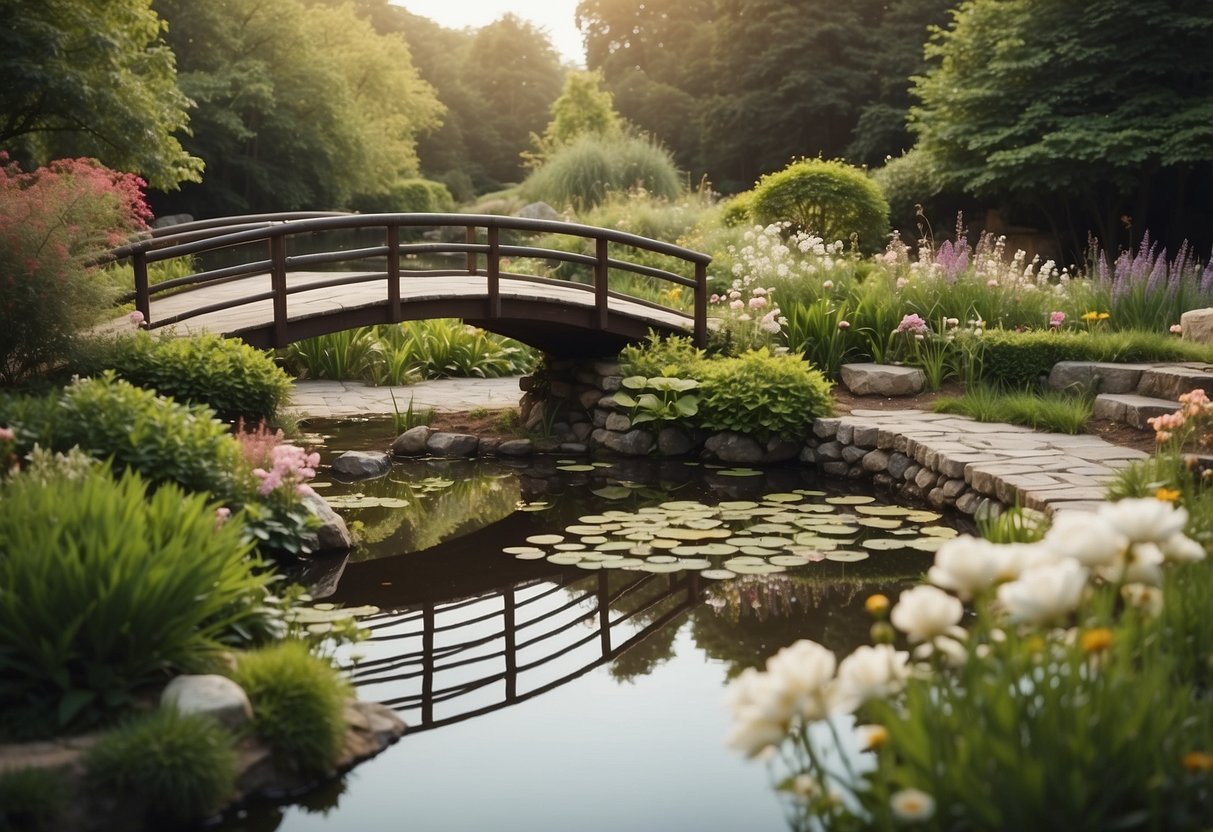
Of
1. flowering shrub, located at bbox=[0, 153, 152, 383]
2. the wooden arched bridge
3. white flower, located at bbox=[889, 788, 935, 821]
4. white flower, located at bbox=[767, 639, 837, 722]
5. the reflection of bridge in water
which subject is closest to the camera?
white flower, located at bbox=[889, 788, 935, 821]

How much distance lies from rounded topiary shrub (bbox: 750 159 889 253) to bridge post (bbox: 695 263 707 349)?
499 centimetres

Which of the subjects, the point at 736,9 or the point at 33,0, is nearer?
the point at 33,0

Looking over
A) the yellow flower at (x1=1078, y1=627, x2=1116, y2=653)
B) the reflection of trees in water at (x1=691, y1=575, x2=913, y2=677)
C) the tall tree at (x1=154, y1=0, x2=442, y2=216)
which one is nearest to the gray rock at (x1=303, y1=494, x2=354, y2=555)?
the reflection of trees in water at (x1=691, y1=575, x2=913, y2=677)

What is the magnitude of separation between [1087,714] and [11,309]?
5700mm

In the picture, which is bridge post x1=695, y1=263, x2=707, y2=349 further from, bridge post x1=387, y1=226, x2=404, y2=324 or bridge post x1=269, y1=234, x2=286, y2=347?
bridge post x1=269, y1=234, x2=286, y2=347

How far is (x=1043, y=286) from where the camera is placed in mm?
11078

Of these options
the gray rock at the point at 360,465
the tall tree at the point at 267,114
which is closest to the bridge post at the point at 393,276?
the gray rock at the point at 360,465

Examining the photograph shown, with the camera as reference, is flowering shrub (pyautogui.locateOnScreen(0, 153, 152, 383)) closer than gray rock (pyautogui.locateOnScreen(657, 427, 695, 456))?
Yes

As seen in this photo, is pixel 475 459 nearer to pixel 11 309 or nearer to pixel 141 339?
pixel 141 339

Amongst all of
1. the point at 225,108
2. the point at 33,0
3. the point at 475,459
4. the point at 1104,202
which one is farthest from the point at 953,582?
the point at 225,108

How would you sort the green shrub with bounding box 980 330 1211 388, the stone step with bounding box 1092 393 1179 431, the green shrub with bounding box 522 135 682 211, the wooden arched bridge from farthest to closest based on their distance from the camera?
the green shrub with bounding box 522 135 682 211, the green shrub with bounding box 980 330 1211 388, the stone step with bounding box 1092 393 1179 431, the wooden arched bridge

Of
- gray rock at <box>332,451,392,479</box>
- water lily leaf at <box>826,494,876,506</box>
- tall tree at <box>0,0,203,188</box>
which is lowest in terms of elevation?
water lily leaf at <box>826,494,876,506</box>

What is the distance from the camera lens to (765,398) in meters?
8.74

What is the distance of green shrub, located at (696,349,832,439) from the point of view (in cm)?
873
